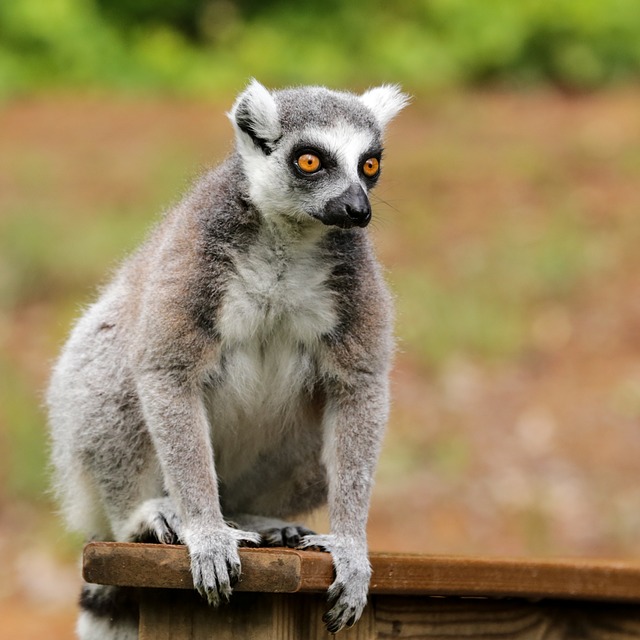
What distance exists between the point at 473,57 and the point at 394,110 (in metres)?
10.7

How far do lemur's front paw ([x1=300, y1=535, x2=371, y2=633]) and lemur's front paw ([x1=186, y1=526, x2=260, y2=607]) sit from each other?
0.31 m

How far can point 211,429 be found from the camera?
4086 millimetres

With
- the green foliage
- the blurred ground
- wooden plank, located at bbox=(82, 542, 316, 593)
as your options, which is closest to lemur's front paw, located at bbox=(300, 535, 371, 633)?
wooden plank, located at bbox=(82, 542, 316, 593)

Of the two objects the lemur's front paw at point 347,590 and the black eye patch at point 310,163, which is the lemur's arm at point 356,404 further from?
the black eye patch at point 310,163

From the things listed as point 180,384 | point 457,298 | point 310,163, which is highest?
point 457,298

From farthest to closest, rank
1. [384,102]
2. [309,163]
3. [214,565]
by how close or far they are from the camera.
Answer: [384,102]
[309,163]
[214,565]

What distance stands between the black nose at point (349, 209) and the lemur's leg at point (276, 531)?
1043 millimetres

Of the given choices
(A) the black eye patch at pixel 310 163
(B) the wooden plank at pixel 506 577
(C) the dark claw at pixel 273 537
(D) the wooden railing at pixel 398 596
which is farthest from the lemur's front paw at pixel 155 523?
(A) the black eye patch at pixel 310 163

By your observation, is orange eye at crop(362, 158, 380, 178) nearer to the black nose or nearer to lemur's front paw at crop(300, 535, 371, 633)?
the black nose

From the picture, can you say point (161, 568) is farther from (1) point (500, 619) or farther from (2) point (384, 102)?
(2) point (384, 102)

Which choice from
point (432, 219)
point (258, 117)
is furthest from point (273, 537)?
point (432, 219)

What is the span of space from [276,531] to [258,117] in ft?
4.75

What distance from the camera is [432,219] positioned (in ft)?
38.2

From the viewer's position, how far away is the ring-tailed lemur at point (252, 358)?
3.77 metres
